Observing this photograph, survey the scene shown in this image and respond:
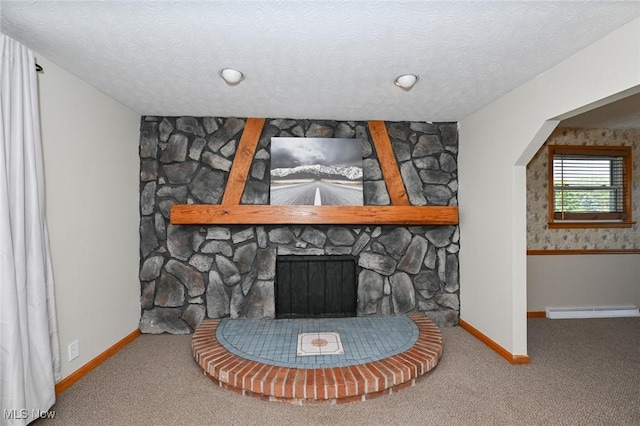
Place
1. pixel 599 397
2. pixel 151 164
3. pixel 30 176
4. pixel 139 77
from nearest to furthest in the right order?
pixel 30 176
pixel 599 397
pixel 139 77
pixel 151 164

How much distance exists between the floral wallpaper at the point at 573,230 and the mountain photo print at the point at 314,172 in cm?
230

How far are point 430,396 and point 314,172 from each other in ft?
7.68

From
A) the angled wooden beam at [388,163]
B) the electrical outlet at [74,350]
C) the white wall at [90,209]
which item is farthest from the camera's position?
the angled wooden beam at [388,163]

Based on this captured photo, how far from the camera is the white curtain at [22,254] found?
1.85 m

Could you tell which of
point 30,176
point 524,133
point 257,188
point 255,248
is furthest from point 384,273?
point 30,176

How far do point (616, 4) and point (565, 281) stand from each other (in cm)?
359

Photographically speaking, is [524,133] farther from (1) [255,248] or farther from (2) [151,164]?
(2) [151,164]

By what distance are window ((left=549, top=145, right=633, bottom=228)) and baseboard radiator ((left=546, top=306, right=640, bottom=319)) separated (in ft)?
3.43

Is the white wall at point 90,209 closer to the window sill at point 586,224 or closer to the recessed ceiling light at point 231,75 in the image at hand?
the recessed ceiling light at point 231,75

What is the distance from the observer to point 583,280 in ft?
14.0

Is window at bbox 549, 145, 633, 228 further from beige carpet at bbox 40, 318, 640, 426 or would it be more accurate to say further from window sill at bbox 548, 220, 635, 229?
beige carpet at bbox 40, 318, 640, 426

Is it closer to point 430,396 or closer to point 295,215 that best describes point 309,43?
point 295,215

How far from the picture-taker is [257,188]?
3.71m

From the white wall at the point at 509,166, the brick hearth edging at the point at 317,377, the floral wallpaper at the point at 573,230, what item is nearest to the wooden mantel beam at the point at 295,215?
the white wall at the point at 509,166
